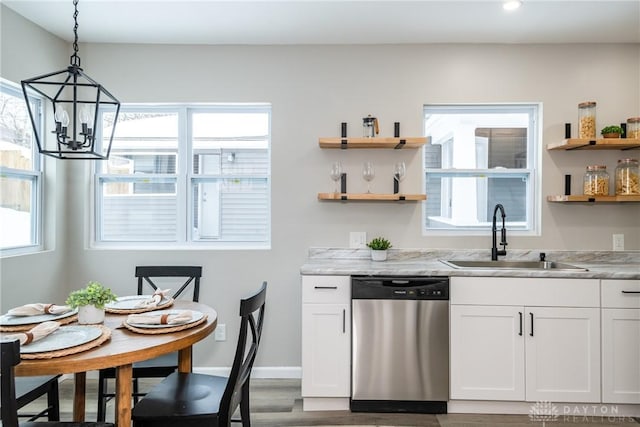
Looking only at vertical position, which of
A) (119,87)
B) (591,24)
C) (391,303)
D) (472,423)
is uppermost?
(591,24)

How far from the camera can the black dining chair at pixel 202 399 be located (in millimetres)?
1630

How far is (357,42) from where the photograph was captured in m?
3.08

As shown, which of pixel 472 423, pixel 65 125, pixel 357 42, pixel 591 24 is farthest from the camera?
pixel 357 42

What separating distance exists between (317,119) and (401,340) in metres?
1.75

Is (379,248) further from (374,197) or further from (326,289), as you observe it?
(326,289)

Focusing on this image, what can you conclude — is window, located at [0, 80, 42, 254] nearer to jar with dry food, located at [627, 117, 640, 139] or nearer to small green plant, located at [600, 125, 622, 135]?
small green plant, located at [600, 125, 622, 135]

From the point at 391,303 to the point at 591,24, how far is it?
240 centimetres

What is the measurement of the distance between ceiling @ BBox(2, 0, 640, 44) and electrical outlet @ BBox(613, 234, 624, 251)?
4.90 ft

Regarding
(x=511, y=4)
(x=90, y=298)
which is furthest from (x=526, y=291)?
(x=90, y=298)

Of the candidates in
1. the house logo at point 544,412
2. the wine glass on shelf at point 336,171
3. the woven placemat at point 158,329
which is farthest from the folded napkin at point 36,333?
the house logo at point 544,412

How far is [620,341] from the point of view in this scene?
8.13 feet

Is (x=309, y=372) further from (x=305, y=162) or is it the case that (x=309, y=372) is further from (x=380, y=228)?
(x=305, y=162)

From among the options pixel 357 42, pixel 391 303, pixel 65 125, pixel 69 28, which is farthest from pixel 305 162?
pixel 69 28

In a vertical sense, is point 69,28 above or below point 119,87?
above
